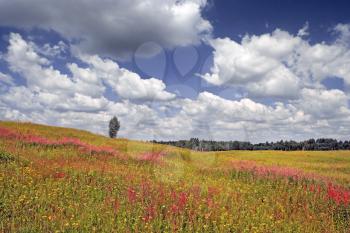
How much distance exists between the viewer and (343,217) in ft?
39.1

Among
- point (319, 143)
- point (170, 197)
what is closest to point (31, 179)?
point (170, 197)

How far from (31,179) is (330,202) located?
11473 mm

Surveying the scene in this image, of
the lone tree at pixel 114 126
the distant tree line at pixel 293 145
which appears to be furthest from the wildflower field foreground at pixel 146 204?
the distant tree line at pixel 293 145

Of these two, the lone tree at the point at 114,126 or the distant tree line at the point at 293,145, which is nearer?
the lone tree at the point at 114,126

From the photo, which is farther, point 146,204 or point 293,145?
point 293,145

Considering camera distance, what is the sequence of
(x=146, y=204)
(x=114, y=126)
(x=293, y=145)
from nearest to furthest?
(x=146, y=204)
(x=114, y=126)
(x=293, y=145)

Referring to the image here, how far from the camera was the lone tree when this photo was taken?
9062 centimetres

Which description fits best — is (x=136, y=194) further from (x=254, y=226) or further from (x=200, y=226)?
(x=254, y=226)

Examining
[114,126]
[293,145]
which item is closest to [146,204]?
[114,126]

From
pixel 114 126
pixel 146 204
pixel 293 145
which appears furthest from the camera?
pixel 293 145

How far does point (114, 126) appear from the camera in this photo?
90812 millimetres

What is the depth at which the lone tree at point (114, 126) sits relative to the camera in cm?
9062

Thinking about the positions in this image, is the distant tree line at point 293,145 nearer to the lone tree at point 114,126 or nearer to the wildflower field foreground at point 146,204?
the lone tree at point 114,126

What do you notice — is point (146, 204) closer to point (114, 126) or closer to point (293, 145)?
point (114, 126)
